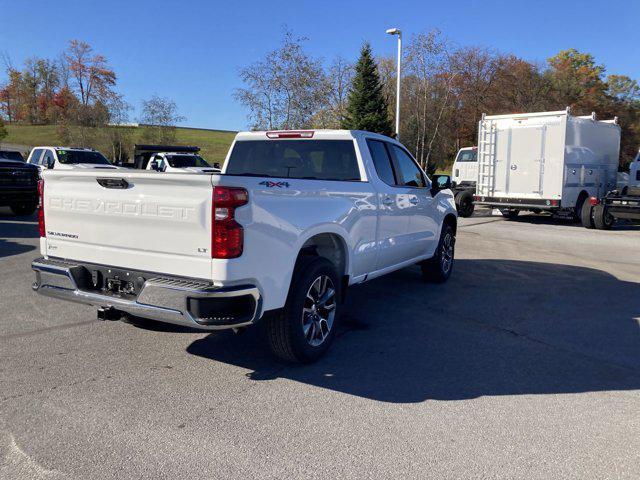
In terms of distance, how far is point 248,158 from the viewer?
20.5 ft

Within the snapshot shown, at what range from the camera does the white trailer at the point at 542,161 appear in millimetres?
15641

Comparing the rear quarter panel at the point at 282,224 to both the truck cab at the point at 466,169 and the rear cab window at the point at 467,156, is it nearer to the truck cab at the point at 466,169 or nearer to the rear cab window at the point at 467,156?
the truck cab at the point at 466,169

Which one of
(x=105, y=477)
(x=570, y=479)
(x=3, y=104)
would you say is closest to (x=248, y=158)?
(x=105, y=477)

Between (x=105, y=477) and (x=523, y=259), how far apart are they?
8960 millimetres

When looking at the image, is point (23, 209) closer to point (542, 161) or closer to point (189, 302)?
point (189, 302)

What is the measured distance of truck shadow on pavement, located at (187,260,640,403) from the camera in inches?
169

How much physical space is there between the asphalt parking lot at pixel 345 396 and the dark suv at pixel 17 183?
27.6 ft

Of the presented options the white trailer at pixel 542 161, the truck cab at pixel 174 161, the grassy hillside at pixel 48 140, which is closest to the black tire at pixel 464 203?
the white trailer at pixel 542 161

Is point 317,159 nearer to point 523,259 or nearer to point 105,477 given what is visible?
point 105,477

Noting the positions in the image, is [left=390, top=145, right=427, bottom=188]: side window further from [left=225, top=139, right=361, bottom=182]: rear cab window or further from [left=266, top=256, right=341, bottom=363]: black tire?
[left=266, top=256, right=341, bottom=363]: black tire

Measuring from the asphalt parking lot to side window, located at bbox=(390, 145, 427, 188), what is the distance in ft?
4.99

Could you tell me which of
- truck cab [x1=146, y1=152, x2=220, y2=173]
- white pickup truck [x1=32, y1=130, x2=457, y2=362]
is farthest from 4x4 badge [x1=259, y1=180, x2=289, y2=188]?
truck cab [x1=146, y1=152, x2=220, y2=173]

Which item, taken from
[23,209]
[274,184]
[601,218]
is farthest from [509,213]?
[274,184]

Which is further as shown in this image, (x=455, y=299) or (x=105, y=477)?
(x=455, y=299)
